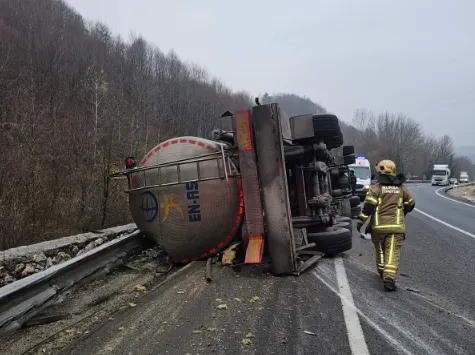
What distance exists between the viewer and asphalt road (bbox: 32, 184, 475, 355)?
310 centimetres

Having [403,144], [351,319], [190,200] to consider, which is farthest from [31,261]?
[403,144]

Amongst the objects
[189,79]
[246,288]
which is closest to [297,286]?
[246,288]

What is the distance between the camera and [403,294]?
450 cm

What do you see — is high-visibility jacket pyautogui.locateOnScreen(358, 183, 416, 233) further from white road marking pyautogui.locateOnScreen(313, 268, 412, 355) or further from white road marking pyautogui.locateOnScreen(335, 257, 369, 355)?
white road marking pyautogui.locateOnScreen(313, 268, 412, 355)

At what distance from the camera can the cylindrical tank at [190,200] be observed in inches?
217

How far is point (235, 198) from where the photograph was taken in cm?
550

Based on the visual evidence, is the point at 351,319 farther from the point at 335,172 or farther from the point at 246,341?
the point at 335,172

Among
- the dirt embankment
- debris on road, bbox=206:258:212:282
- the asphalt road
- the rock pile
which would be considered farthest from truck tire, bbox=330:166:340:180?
the dirt embankment

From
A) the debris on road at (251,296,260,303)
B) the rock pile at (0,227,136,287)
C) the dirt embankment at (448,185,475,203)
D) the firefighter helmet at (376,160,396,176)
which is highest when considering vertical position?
the firefighter helmet at (376,160,396,176)

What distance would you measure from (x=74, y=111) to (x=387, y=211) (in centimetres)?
1511

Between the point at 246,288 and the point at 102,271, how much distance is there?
199cm

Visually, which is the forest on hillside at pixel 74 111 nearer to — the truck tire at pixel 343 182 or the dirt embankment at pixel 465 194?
the truck tire at pixel 343 182

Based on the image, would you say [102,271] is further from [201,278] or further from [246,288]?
[246,288]

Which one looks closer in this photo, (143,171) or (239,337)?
(239,337)
